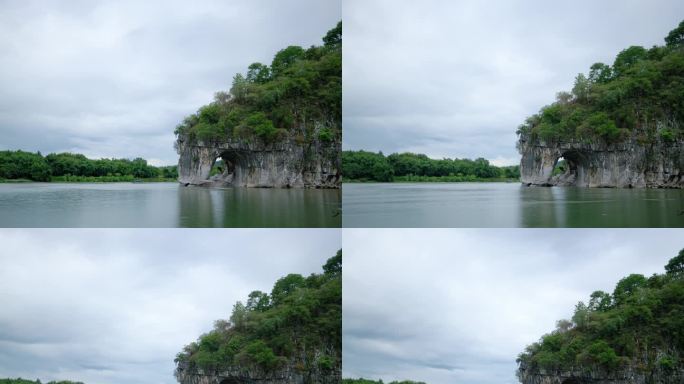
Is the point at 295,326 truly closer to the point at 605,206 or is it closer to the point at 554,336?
the point at 554,336

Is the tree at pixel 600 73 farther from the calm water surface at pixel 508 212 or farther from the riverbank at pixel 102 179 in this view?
the riverbank at pixel 102 179

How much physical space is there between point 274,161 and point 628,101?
13345 millimetres

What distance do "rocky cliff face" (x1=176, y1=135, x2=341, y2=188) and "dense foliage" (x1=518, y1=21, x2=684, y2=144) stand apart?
29.7ft

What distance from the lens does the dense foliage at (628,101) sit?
1750cm

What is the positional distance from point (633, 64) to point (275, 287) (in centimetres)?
1527

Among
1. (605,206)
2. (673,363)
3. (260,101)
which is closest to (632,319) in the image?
(673,363)

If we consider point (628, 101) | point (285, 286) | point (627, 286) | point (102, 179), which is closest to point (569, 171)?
point (628, 101)

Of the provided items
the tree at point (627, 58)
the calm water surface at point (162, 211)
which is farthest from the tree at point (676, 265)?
the tree at point (627, 58)

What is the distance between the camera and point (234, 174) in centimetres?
1942

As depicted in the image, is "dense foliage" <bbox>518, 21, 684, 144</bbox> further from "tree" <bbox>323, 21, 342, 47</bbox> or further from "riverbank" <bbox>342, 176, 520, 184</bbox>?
"tree" <bbox>323, 21, 342, 47</bbox>

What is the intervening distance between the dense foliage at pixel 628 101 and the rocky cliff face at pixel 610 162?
38 cm

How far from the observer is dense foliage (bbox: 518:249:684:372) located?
11961 millimetres

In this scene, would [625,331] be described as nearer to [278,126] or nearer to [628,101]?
[628,101]

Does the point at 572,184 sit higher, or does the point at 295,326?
the point at 572,184
